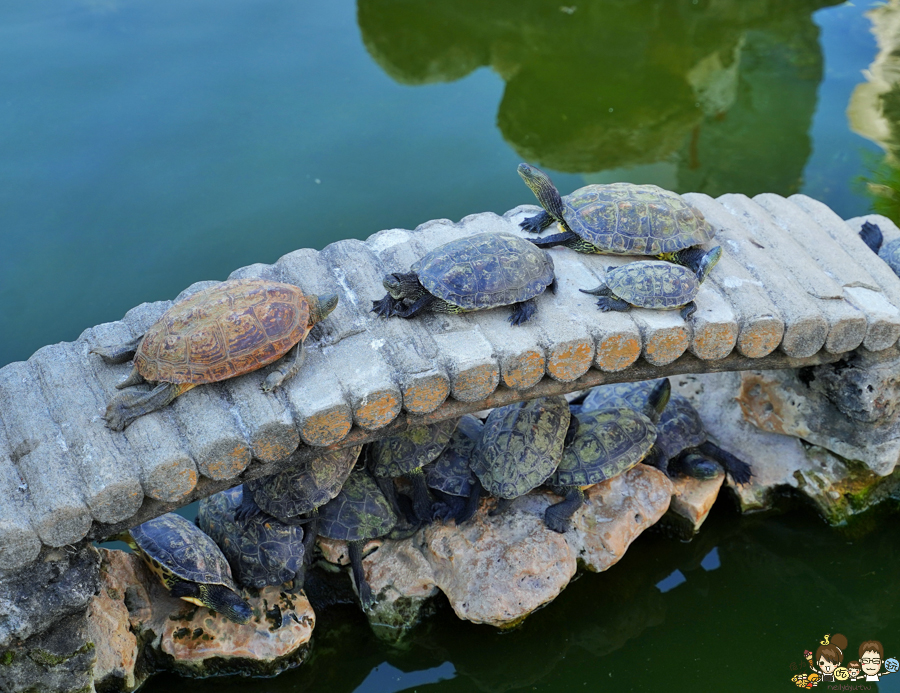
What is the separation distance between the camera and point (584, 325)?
14.0 ft

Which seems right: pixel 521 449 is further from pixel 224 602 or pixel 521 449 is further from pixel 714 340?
pixel 224 602

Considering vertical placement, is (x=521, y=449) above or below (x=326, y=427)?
below

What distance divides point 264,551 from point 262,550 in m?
0.01

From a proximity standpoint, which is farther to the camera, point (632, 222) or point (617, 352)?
point (632, 222)

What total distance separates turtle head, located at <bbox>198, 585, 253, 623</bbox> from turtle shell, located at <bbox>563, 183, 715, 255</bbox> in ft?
9.11


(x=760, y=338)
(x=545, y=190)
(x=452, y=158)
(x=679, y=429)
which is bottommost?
(x=679, y=429)

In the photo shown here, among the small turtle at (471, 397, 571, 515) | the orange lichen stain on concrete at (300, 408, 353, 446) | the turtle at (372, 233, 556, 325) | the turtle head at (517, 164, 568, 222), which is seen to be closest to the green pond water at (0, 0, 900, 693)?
the small turtle at (471, 397, 571, 515)

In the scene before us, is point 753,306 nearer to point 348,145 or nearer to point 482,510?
point 482,510

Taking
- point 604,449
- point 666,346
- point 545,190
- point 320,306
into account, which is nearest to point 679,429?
point 604,449

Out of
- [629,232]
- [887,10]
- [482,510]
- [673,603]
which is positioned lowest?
[673,603]

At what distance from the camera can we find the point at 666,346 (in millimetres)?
4344

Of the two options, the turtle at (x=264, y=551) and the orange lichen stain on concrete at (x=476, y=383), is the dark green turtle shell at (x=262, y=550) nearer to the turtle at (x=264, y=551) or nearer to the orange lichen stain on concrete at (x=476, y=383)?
the turtle at (x=264, y=551)

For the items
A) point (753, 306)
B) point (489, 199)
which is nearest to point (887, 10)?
point (489, 199)

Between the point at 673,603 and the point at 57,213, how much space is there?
5.98 m
